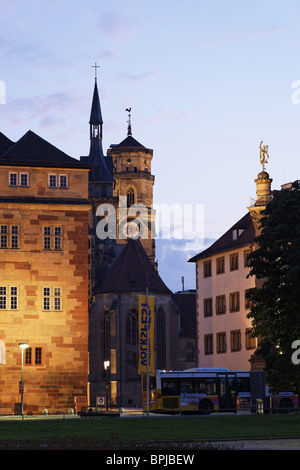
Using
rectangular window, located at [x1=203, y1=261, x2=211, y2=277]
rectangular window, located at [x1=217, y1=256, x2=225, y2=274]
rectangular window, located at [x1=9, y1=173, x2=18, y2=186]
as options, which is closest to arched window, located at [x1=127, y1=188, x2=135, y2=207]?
rectangular window, located at [x1=203, y1=261, x2=211, y2=277]

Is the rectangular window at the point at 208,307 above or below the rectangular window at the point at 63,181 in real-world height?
below

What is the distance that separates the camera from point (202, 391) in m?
70.3

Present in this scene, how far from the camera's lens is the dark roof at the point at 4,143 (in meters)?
78.9

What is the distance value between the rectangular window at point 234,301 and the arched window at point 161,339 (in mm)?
24818

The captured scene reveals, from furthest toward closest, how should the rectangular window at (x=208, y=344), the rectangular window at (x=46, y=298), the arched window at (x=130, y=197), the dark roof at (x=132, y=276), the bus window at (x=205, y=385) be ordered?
the arched window at (x=130, y=197)
the dark roof at (x=132, y=276)
the rectangular window at (x=208, y=344)
the rectangular window at (x=46, y=298)
the bus window at (x=205, y=385)

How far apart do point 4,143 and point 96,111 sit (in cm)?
9186

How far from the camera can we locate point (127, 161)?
599 ft

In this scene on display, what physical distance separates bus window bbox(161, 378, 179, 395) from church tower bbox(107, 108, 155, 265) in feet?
343

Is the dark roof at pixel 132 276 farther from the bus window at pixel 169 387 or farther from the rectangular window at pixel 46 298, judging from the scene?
the bus window at pixel 169 387

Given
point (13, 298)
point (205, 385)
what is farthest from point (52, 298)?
point (205, 385)

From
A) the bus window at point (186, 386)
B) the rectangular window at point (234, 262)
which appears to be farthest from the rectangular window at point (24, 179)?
the rectangular window at point (234, 262)

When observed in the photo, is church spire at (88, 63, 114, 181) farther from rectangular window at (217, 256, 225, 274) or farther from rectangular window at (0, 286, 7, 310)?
rectangular window at (0, 286, 7, 310)

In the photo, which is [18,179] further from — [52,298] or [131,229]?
[131,229]

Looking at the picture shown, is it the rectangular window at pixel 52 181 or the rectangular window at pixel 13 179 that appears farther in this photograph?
the rectangular window at pixel 52 181
